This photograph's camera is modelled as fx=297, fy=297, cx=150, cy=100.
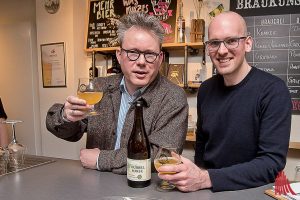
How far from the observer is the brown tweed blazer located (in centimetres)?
117

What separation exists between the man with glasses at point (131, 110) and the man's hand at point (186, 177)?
210 millimetres

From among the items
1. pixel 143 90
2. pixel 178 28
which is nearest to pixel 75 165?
pixel 143 90

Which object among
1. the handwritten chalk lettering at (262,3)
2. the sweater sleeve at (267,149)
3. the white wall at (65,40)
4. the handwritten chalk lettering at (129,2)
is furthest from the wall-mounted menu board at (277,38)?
the white wall at (65,40)

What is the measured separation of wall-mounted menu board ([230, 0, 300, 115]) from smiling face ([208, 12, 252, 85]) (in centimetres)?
130

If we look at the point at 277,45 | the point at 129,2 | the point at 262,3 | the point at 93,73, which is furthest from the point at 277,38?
the point at 93,73

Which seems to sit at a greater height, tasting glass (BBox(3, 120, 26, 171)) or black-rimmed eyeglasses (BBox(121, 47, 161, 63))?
black-rimmed eyeglasses (BBox(121, 47, 161, 63))

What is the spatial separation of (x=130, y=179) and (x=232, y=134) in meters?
0.50

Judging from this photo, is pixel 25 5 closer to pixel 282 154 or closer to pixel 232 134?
pixel 232 134

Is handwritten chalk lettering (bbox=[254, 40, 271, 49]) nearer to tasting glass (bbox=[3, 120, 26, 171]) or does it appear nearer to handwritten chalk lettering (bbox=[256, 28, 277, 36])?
handwritten chalk lettering (bbox=[256, 28, 277, 36])

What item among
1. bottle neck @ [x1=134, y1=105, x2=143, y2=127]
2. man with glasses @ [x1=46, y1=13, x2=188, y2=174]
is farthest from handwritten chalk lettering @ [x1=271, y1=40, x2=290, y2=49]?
bottle neck @ [x1=134, y1=105, x2=143, y2=127]

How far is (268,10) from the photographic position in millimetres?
2463

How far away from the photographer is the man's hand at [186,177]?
3.04 feet

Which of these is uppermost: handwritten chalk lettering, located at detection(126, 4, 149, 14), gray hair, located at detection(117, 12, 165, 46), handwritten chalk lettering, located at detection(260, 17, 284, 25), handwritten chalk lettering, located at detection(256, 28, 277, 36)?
handwritten chalk lettering, located at detection(126, 4, 149, 14)

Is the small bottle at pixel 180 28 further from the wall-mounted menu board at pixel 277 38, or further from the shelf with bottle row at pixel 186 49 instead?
the wall-mounted menu board at pixel 277 38
